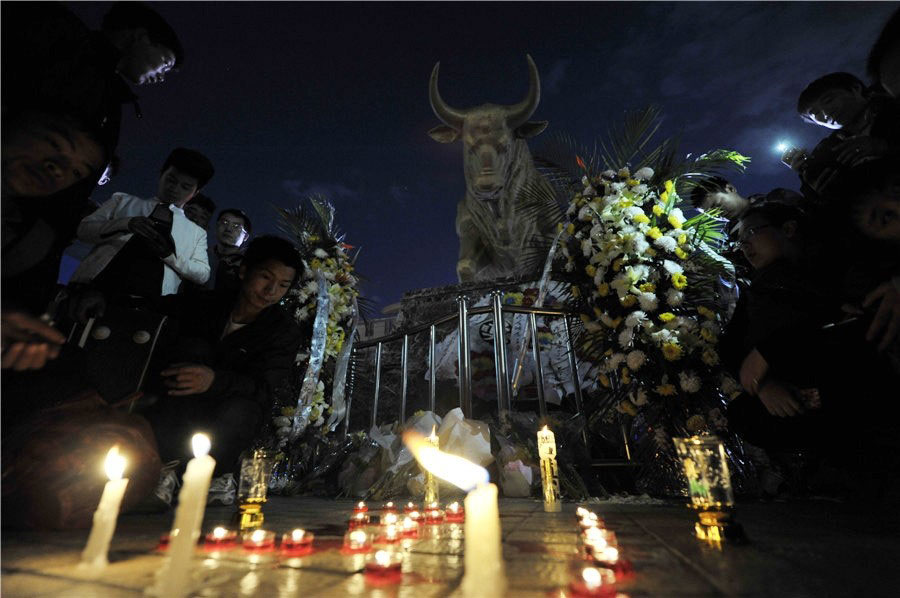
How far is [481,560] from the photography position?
0.83m

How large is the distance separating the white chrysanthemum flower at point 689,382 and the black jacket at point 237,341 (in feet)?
9.53

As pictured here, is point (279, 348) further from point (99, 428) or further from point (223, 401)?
point (99, 428)

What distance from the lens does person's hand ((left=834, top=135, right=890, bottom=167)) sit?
231cm

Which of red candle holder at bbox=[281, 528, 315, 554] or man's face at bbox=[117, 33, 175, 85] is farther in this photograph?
man's face at bbox=[117, 33, 175, 85]

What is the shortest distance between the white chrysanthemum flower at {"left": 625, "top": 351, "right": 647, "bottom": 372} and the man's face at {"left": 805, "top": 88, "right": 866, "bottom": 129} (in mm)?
2179

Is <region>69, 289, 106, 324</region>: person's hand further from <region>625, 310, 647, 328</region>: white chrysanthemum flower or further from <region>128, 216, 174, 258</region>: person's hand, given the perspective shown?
<region>625, 310, 647, 328</region>: white chrysanthemum flower

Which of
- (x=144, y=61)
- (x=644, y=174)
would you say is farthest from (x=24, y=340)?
(x=644, y=174)

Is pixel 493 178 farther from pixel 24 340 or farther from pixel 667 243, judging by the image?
pixel 24 340

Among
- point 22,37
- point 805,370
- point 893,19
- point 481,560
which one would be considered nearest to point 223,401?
point 22,37

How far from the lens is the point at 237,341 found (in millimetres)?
2998

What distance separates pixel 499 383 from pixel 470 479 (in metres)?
3.32

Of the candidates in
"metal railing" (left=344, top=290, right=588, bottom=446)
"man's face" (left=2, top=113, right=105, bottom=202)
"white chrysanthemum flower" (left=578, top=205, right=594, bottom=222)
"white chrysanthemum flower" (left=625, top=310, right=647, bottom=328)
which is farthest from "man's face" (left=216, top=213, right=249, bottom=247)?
"white chrysanthemum flower" (left=625, top=310, right=647, bottom=328)

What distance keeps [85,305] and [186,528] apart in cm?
141

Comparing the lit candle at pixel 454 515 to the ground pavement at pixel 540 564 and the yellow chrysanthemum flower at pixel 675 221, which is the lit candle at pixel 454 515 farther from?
the yellow chrysanthemum flower at pixel 675 221
